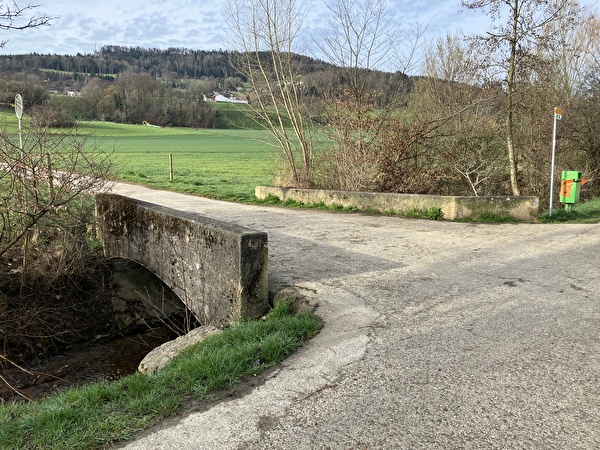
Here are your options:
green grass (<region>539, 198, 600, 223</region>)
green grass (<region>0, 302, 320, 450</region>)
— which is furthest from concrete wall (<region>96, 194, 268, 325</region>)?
green grass (<region>539, 198, 600, 223</region>)

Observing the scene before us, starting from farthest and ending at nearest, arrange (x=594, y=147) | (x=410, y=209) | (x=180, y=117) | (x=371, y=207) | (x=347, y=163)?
1. (x=180, y=117)
2. (x=594, y=147)
3. (x=347, y=163)
4. (x=371, y=207)
5. (x=410, y=209)

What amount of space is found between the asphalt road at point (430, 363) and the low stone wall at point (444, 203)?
121 inches

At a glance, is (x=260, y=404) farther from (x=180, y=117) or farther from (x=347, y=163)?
(x=180, y=117)

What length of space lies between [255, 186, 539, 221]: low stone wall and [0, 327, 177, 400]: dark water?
5.61 metres

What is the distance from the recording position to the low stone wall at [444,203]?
978 cm

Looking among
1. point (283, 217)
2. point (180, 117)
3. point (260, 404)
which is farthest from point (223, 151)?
point (260, 404)

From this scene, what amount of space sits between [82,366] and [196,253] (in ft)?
10.5

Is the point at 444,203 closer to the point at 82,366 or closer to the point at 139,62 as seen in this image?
the point at 82,366

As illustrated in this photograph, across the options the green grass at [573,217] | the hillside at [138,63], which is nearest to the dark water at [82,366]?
the green grass at [573,217]

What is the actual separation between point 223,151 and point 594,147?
4080cm

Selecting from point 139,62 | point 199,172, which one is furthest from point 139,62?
point 199,172

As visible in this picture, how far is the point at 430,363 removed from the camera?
138 inches

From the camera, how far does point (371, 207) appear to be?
38.2ft

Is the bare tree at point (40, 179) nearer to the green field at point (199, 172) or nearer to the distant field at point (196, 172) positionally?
the distant field at point (196, 172)
